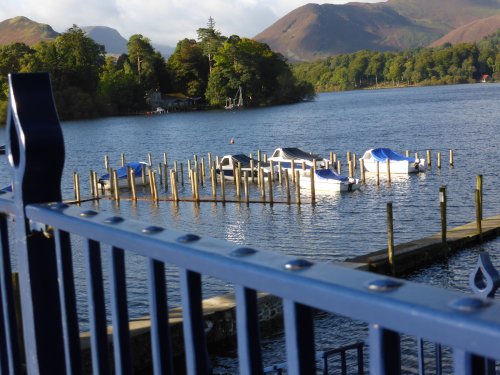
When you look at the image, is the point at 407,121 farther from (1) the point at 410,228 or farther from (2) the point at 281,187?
(1) the point at 410,228

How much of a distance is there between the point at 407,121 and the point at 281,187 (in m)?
59.5

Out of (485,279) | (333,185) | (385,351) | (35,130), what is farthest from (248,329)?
(333,185)

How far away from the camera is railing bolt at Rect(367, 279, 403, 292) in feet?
4.92

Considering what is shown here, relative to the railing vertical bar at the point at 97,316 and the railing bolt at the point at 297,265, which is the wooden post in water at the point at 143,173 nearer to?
the railing vertical bar at the point at 97,316

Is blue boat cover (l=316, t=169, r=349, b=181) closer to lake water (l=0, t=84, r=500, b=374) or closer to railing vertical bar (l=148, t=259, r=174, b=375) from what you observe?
lake water (l=0, t=84, r=500, b=374)

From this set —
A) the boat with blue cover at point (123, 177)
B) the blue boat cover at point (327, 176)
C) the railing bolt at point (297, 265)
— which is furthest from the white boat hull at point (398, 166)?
the railing bolt at point (297, 265)

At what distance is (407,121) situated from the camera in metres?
98.9

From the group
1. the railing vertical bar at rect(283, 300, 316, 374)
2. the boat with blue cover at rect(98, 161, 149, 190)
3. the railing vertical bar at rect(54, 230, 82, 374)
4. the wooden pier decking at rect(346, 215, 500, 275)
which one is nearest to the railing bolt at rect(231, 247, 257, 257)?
the railing vertical bar at rect(283, 300, 316, 374)

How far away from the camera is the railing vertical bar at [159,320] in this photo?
7.18 ft

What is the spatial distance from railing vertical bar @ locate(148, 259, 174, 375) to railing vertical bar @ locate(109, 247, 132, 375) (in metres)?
0.22

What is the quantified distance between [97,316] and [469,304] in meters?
1.55

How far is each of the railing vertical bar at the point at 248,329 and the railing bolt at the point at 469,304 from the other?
1.85ft

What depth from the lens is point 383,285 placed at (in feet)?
4.96

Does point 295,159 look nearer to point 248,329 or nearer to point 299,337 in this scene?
point 248,329
